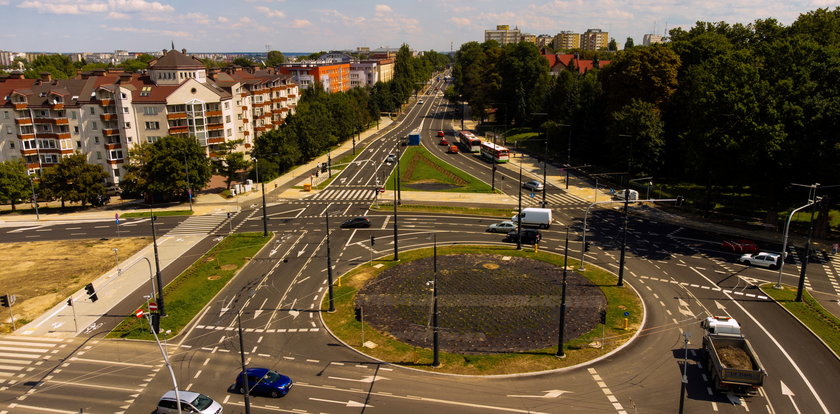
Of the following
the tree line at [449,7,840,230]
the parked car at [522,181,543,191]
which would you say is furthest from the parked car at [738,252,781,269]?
the parked car at [522,181,543,191]

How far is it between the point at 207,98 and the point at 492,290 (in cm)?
6751

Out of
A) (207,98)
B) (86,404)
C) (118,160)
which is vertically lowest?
(86,404)

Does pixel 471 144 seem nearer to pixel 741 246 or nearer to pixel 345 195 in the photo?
pixel 345 195

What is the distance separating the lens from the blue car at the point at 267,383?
33.3 meters

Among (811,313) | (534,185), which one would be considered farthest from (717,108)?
(811,313)

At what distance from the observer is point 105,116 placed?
88250 millimetres

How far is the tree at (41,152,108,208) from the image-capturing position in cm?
7581

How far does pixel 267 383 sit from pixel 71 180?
6117 centimetres

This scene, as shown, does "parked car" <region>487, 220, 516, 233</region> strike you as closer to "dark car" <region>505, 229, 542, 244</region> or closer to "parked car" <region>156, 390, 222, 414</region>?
"dark car" <region>505, 229, 542, 244</region>

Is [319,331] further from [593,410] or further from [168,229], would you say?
[168,229]

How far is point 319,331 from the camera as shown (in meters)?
42.1

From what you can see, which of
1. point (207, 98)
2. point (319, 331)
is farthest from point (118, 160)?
point (319, 331)

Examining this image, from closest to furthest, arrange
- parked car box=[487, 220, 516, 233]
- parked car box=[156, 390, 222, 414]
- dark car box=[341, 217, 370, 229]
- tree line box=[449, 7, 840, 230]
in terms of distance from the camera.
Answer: parked car box=[156, 390, 222, 414] < tree line box=[449, 7, 840, 230] < parked car box=[487, 220, 516, 233] < dark car box=[341, 217, 370, 229]

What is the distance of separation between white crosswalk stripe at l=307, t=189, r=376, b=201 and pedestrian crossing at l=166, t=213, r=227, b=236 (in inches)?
608
